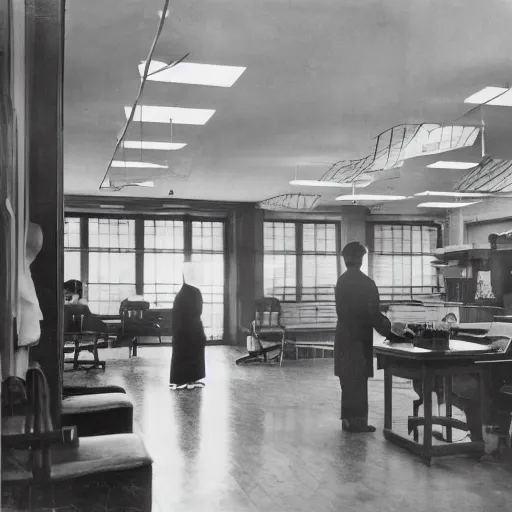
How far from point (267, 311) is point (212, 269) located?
64.4 inches

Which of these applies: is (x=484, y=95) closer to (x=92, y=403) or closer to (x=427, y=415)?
(x=427, y=415)

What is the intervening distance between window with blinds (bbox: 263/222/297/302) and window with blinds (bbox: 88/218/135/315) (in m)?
3.02

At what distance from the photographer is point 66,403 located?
3699 millimetres

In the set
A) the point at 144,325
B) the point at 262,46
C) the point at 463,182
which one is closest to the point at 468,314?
the point at 463,182

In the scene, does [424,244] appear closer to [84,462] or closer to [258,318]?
[258,318]

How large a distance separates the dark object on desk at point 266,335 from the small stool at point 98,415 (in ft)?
24.5

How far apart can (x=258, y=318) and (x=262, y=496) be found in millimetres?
9849

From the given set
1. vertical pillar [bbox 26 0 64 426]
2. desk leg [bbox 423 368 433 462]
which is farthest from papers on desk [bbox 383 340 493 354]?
vertical pillar [bbox 26 0 64 426]

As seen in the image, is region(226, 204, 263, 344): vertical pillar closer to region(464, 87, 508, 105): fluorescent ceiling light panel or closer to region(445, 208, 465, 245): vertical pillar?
region(445, 208, 465, 245): vertical pillar

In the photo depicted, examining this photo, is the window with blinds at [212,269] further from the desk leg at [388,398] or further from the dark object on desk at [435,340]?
the dark object on desk at [435,340]

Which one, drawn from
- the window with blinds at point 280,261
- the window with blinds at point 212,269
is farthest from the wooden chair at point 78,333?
the window with blinds at point 280,261

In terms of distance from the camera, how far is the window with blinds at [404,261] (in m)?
16.4

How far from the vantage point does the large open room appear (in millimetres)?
2496

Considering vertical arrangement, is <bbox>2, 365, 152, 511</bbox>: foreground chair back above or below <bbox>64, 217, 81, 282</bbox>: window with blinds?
below
